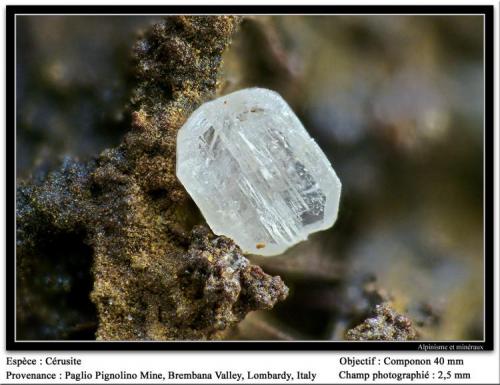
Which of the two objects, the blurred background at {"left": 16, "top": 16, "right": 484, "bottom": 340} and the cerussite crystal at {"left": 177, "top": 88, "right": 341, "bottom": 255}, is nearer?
the cerussite crystal at {"left": 177, "top": 88, "right": 341, "bottom": 255}

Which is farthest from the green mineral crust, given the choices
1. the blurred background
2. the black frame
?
the blurred background

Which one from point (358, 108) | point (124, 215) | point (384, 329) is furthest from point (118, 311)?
point (358, 108)

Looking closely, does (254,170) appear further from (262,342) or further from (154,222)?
(262,342)

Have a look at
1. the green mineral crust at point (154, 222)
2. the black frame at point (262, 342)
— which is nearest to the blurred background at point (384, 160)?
the black frame at point (262, 342)

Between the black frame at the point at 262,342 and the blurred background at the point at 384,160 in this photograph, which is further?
the blurred background at the point at 384,160

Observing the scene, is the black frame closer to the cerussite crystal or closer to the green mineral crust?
the green mineral crust

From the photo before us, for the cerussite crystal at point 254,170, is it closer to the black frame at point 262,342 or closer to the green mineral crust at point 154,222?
the green mineral crust at point 154,222

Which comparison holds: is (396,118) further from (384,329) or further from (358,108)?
(384,329)

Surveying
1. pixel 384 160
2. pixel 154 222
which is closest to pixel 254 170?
pixel 154 222
